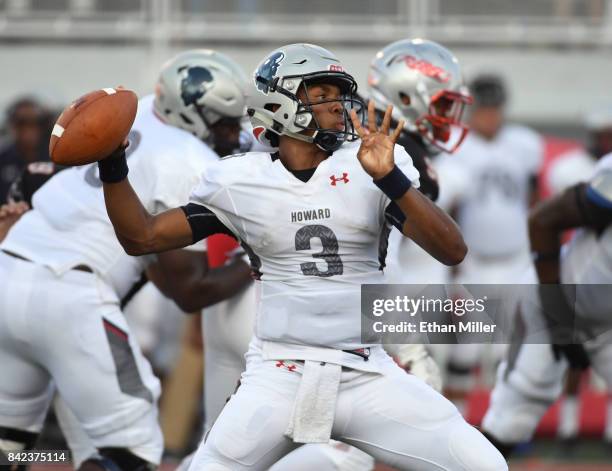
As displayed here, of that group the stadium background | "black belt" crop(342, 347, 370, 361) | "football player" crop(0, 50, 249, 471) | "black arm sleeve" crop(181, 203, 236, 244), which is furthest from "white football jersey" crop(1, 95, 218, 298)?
the stadium background

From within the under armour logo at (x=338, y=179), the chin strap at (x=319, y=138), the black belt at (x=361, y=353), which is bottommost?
the black belt at (x=361, y=353)

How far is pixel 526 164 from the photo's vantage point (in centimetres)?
881

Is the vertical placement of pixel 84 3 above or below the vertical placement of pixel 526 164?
above

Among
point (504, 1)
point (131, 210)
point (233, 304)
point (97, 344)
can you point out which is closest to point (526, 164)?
point (504, 1)

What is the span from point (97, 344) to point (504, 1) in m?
5.66

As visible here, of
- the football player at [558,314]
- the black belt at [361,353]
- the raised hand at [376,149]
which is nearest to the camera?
the raised hand at [376,149]

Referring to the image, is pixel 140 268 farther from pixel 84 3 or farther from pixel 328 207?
pixel 84 3

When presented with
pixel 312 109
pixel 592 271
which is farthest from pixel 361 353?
pixel 592 271

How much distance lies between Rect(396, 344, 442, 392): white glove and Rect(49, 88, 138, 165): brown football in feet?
4.77

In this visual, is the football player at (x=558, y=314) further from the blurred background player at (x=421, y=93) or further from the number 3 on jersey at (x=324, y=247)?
A: the number 3 on jersey at (x=324, y=247)

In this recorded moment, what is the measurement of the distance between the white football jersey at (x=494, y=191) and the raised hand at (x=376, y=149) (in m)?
4.76

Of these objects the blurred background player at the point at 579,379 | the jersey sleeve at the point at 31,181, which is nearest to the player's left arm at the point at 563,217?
the jersey sleeve at the point at 31,181

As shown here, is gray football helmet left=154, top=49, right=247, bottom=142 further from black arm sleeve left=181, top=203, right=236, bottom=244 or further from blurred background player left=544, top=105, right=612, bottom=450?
blurred background player left=544, top=105, right=612, bottom=450

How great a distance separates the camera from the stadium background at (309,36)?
30.1 feet
